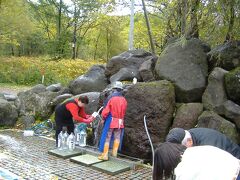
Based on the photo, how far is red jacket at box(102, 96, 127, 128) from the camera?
777 centimetres

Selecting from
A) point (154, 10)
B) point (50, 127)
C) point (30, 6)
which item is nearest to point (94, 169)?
point (50, 127)

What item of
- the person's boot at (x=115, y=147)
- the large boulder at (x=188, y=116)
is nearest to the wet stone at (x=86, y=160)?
the person's boot at (x=115, y=147)

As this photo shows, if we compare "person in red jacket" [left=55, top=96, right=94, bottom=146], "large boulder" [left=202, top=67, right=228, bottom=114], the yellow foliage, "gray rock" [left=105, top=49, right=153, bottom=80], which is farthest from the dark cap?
the yellow foliage

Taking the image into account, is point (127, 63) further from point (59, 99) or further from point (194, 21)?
point (194, 21)

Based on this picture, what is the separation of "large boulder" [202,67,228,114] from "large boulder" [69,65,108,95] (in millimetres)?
5010

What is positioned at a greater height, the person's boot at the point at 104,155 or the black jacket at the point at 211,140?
the black jacket at the point at 211,140

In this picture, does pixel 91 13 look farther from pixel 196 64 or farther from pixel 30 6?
pixel 196 64

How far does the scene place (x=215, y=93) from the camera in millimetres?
8062

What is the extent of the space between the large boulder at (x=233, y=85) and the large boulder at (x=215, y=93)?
130mm

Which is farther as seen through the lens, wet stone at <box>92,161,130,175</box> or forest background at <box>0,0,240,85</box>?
forest background at <box>0,0,240,85</box>

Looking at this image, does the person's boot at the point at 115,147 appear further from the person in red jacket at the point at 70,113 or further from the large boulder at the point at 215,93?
the large boulder at the point at 215,93

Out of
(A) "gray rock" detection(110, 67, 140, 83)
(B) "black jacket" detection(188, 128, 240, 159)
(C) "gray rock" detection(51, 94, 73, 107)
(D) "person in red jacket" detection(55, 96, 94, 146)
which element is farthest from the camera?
(C) "gray rock" detection(51, 94, 73, 107)

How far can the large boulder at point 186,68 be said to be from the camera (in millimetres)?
8531

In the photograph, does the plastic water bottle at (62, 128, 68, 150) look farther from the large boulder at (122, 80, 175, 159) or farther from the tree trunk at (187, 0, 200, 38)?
the tree trunk at (187, 0, 200, 38)
